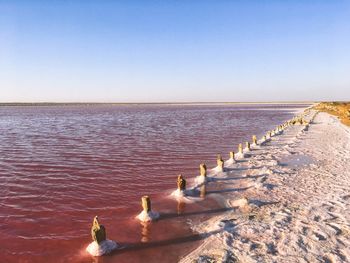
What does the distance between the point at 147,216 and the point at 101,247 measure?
213 centimetres

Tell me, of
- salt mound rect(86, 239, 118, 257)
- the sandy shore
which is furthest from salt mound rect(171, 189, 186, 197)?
salt mound rect(86, 239, 118, 257)

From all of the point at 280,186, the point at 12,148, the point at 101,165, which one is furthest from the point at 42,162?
the point at 280,186

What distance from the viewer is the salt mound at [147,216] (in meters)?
9.45

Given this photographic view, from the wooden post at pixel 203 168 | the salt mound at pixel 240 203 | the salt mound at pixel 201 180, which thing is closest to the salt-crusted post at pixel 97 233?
the salt mound at pixel 240 203

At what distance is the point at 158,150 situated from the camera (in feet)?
70.2

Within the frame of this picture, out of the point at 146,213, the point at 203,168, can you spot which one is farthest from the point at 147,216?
the point at 203,168

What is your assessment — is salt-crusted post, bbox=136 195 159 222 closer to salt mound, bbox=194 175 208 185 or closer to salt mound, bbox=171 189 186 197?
salt mound, bbox=171 189 186 197

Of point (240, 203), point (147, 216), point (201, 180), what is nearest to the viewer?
point (147, 216)

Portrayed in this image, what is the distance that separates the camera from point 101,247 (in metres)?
7.59

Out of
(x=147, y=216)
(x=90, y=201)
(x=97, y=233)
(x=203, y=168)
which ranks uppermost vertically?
(x=203, y=168)

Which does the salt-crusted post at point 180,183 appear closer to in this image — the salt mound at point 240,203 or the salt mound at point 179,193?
the salt mound at point 179,193

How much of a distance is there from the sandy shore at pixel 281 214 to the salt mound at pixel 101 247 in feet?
6.40

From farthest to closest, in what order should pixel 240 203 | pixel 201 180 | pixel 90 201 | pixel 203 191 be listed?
pixel 201 180, pixel 203 191, pixel 90 201, pixel 240 203

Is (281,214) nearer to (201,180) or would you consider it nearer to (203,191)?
(203,191)
